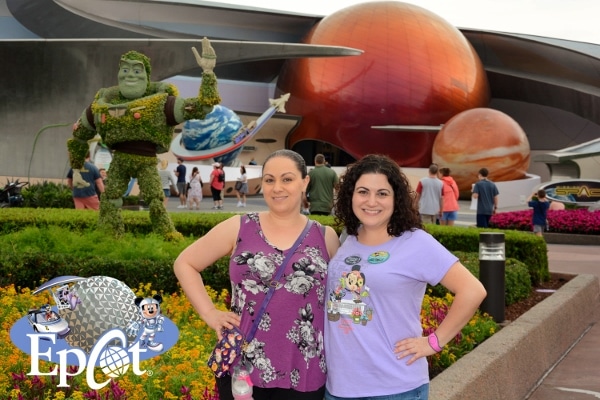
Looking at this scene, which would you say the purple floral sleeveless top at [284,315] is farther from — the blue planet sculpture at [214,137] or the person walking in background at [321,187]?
the blue planet sculpture at [214,137]

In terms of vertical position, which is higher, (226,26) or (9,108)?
(226,26)

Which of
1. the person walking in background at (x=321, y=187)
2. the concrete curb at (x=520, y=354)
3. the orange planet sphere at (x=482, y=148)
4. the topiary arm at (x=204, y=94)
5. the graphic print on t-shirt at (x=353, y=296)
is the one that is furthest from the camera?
the orange planet sphere at (x=482, y=148)

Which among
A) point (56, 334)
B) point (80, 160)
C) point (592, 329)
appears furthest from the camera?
point (80, 160)

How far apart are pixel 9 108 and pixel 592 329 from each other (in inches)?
664

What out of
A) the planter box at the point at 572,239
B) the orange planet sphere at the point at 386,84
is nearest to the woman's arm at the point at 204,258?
the planter box at the point at 572,239

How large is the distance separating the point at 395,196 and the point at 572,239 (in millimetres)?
15872

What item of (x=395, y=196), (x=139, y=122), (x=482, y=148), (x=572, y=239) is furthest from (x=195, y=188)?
(x=395, y=196)

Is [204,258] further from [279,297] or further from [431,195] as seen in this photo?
[431,195]

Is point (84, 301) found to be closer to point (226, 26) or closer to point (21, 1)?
point (21, 1)

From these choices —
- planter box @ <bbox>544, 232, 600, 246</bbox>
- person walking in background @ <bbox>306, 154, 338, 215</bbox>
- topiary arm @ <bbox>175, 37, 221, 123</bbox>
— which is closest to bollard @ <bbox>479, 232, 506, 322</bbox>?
topiary arm @ <bbox>175, 37, 221, 123</bbox>

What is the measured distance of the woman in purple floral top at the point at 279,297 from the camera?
8.70 ft

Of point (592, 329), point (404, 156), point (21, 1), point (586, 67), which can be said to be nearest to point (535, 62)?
point (586, 67)

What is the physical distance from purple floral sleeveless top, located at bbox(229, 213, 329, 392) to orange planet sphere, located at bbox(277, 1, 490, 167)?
34.0 meters

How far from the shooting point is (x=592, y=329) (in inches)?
299
